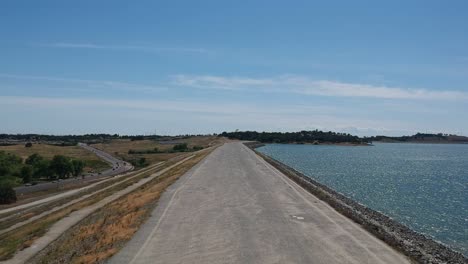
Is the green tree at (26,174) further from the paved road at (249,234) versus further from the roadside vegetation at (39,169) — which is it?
the paved road at (249,234)

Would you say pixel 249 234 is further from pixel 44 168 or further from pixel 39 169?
pixel 39 169

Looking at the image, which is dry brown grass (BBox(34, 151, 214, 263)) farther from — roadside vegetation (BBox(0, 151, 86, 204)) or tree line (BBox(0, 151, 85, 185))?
tree line (BBox(0, 151, 85, 185))

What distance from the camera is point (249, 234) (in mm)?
21203

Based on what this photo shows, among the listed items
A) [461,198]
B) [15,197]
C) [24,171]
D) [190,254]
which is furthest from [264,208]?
[24,171]

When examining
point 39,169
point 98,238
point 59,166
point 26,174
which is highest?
point 98,238

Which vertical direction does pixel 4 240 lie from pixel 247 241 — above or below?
below

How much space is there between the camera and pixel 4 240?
3158 centimetres

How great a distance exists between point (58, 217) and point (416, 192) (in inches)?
1520

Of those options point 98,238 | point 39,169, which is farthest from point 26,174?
point 98,238

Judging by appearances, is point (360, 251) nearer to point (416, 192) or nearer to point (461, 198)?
point (461, 198)

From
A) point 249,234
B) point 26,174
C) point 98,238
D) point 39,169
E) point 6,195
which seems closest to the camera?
point 249,234

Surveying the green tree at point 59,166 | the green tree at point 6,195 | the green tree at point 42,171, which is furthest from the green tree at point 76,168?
the green tree at point 6,195

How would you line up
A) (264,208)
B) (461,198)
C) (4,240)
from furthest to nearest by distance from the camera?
(461,198), (4,240), (264,208)

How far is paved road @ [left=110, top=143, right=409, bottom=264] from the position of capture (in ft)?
57.8
